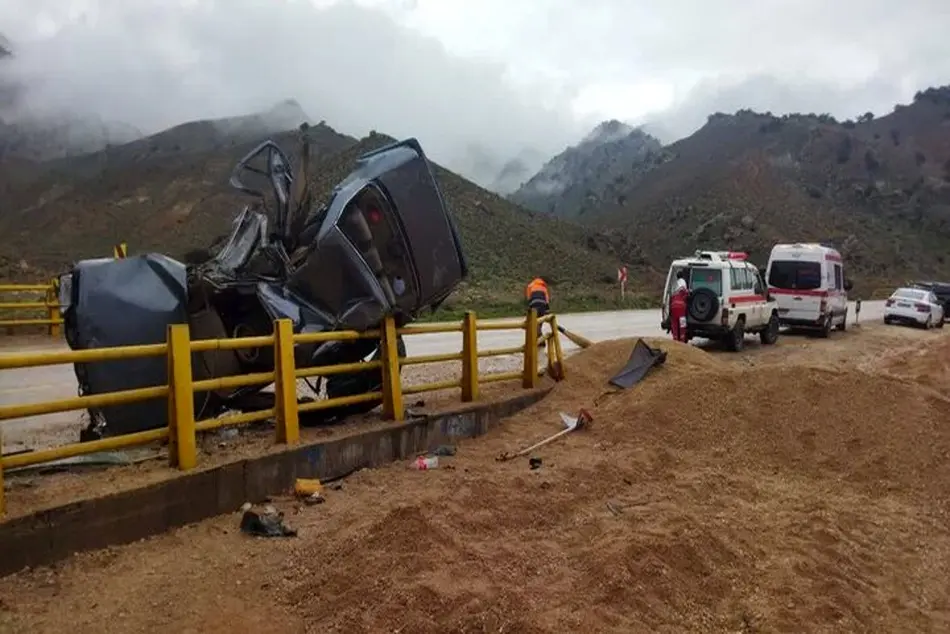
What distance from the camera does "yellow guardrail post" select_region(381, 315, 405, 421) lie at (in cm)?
660

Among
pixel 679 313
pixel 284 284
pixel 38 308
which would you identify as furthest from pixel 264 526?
pixel 38 308

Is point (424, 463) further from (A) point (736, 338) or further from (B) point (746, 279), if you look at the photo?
(B) point (746, 279)

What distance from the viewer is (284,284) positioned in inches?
263

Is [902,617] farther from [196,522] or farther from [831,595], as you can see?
[196,522]

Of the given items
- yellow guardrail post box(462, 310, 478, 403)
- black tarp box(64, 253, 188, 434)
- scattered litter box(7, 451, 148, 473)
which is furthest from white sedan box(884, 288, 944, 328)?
scattered litter box(7, 451, 148, 473)

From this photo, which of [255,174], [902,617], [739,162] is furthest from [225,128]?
[902,617]

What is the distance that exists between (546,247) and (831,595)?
44.3m

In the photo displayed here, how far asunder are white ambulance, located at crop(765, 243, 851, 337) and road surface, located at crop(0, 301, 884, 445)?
312 cm

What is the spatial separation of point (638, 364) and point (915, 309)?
66.6 ft

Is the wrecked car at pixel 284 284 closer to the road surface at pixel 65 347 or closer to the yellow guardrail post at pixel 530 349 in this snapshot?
the yellow guardrail post at pixel 530 349

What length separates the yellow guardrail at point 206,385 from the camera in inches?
Result: 167

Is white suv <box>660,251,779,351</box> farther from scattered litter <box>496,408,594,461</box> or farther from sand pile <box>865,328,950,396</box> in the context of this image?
scattered litter <box>496,408,594,461</box>

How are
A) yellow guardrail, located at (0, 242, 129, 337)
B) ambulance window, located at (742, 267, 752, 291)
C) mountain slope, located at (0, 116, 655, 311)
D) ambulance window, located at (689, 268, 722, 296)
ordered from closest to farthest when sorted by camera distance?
yellow guardrail, located at (0, 242, 129, 337)
ambulance window, located at (689, 268, 722, 296)
ambulance window, located at (742, 267, 752, 291)
mountain slope, located at (0, 116, 655, 311)

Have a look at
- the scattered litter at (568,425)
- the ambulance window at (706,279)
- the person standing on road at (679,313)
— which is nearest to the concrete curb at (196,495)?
the scattered litter at (568,425)
